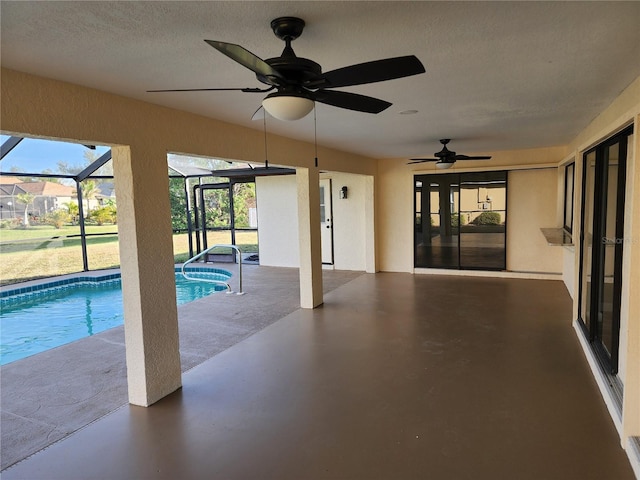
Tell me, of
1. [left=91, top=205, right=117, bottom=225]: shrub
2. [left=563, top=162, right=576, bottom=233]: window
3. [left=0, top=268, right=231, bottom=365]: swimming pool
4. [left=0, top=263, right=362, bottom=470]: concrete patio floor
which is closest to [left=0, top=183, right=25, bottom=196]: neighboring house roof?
[left=91, top=205, right=117, bottom=225]: shrub

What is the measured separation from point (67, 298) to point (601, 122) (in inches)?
367

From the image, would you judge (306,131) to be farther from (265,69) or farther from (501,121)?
(265,69)

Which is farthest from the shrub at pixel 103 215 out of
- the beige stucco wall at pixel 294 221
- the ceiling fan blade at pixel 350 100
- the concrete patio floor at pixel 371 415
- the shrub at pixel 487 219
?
the ceiling fan blade at pixel 350 100

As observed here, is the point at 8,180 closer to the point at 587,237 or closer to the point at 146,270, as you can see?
the point at 146,270

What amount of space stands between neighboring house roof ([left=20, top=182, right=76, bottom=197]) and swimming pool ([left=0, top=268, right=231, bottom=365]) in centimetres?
204

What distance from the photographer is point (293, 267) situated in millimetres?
9547

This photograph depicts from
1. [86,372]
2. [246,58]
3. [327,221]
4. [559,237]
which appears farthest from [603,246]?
[327,221]

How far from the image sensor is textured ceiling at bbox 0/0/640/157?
71.3 inches

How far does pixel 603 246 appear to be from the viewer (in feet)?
12.6

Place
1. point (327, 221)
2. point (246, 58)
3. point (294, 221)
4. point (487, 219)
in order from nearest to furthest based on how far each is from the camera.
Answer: point (246, 58) → point (487, 219) → point (327, 221) → point (294, 221)

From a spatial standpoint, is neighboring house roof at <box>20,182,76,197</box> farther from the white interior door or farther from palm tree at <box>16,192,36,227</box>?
the white interior door

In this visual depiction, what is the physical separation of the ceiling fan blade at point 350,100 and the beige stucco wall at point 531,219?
635 centimetres

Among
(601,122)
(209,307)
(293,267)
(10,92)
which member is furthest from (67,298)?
(601,122)

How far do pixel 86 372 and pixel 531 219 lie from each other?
7.52 metres
